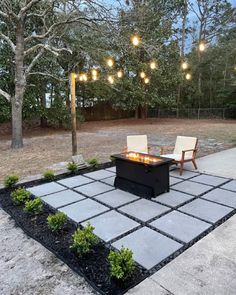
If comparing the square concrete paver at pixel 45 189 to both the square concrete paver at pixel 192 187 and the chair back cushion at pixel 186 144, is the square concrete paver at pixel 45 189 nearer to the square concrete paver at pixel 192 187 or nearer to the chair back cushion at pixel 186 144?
the square concrete paver at pixel 192 187

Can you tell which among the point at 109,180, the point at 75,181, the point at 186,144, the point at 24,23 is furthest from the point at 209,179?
the point at 24,23

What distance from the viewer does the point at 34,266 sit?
7.02 ft

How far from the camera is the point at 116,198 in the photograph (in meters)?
3.52

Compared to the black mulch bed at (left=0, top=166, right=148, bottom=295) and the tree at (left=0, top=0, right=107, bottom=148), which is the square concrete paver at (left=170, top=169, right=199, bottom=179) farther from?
the tree at (left=0, top=0, right=107, bottom=148)

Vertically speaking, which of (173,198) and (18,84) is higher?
(18,84)

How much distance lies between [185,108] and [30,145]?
1337cm

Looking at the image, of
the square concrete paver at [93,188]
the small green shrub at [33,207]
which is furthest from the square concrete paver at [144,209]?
the small green shrub at [33,207]

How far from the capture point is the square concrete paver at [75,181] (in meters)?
4.13

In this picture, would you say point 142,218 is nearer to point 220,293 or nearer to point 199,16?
point 220,293

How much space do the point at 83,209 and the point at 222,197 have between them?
2.03 m

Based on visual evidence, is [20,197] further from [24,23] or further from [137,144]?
[24,23]

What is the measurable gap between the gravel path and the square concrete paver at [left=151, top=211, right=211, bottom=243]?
3.65 ft

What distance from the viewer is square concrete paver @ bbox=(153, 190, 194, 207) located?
3320mm

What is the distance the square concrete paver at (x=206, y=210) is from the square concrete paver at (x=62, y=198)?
60.6 inches
